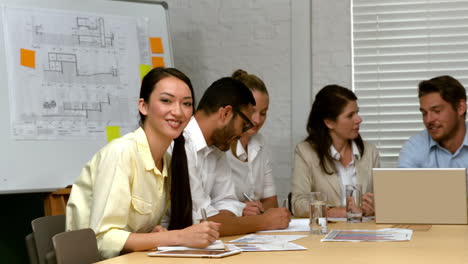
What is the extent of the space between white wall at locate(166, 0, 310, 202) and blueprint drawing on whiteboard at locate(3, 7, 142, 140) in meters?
0.69

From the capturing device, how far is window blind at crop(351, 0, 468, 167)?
4.41 meters

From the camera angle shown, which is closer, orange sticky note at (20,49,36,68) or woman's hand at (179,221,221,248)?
woman's hand at (179,221,221,248)

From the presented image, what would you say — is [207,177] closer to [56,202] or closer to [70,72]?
[56,202]

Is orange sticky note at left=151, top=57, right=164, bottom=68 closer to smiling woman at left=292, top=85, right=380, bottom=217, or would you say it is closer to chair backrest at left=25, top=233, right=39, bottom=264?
smiling woman at left=292, top=85, right=380, bottom=217

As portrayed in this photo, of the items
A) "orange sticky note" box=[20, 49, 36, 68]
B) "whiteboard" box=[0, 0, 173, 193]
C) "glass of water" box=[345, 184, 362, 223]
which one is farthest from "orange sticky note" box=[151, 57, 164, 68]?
"glass of water" box=[345, 184, 362, 223]

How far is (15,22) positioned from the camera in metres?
3.61

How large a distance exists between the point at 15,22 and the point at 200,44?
4.67ft

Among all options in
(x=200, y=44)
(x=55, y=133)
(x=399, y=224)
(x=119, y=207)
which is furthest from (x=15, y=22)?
(x=399, y=224)

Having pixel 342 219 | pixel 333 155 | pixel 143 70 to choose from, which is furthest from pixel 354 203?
pixel 143 70

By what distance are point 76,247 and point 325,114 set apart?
2153mm

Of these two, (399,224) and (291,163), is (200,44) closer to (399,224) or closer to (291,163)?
(291,163)

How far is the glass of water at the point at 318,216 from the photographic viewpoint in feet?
8.59

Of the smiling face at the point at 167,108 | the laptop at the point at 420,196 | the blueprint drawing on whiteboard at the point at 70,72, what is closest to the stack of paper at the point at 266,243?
the smiling face at the point at 167,108

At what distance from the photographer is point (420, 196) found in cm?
295
